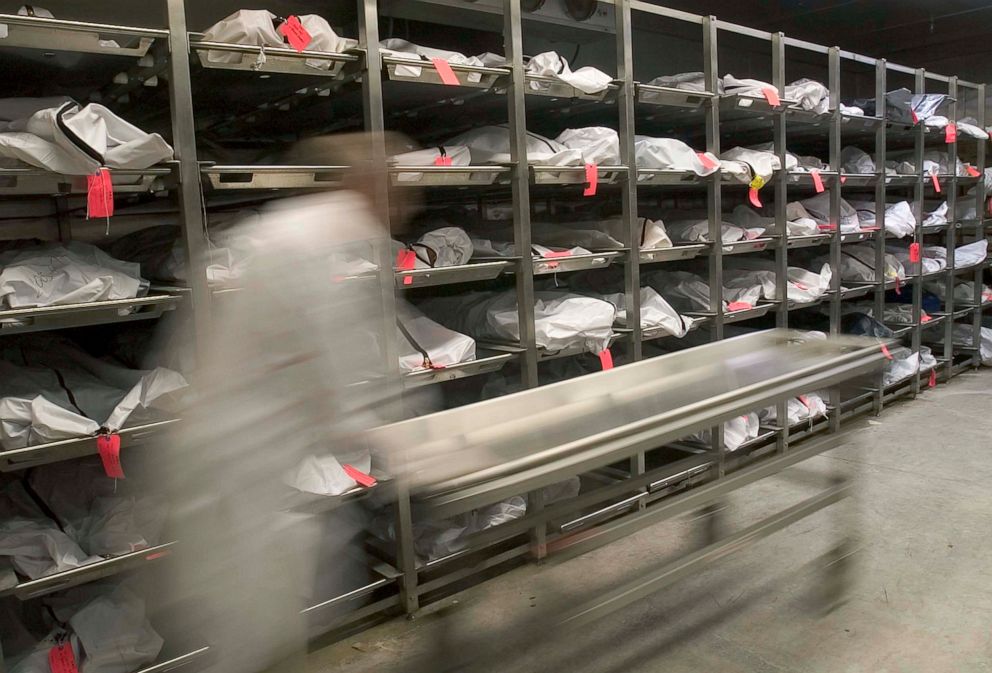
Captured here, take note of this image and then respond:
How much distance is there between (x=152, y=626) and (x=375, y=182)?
6.56ft

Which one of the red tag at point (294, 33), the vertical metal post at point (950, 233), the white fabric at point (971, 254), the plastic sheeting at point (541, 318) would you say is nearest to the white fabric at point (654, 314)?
the plastic sheeting at point (541, 318)

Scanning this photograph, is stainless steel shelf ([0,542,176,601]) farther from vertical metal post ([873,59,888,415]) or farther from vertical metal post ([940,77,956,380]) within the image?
vertical metal post ([940,77,956,380])

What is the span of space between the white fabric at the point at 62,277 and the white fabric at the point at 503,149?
1573 millimetres

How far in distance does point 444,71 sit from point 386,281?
2.87 feet

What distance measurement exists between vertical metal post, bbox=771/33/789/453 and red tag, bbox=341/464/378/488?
276 cm

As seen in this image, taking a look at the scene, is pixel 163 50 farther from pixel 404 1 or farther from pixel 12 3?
pixel 404 1

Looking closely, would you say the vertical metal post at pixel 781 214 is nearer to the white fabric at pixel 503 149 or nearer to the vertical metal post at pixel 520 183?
the white fabric at pixel 503 149

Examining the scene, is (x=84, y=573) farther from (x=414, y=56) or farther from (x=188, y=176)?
(x=414, y=56)

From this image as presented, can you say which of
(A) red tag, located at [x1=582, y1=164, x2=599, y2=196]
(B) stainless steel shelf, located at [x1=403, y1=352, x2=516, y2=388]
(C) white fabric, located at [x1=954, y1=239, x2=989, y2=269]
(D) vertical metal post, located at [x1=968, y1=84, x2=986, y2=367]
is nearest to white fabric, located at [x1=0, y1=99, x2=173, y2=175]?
(B) stainless steel shelf, located at [x1=403, y1=352, x2=516, y2=388]

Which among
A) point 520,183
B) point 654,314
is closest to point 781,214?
point 654,314

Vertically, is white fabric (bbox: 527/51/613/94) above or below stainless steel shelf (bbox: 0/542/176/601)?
above

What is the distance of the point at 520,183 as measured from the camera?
3.49m

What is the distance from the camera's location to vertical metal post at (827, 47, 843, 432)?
5.24 metres

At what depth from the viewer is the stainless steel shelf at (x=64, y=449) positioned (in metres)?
2.36
